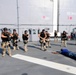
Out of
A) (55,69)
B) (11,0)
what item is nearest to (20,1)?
(11,0)

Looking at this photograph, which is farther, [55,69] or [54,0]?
[54,0]

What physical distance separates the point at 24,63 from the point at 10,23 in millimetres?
14444

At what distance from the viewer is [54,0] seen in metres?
26.5

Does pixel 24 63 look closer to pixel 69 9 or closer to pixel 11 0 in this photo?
pixel 11 0

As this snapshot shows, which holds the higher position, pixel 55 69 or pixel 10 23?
pixel 10 23

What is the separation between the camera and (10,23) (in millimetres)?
24062


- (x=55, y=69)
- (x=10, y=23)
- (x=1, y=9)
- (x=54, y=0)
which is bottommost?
(x=55, y=69)

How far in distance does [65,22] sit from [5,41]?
56.6ft

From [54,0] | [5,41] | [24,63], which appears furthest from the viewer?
[54,0]

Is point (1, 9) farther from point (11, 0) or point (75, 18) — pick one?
point (75, 18)

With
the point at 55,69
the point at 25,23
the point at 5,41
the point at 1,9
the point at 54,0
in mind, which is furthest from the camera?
the point at 54,0

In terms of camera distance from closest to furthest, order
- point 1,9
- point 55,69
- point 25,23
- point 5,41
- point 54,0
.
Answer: point 55,69
point 5,41
point 1,9
point 25,23
point 54,0

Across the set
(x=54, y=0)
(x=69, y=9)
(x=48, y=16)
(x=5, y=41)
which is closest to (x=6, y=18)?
(x=48, y=16)

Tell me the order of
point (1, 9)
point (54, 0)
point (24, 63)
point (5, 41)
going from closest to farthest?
point (24, 63)
point (5, 41)
point (1, 9)
point (54, 0)
